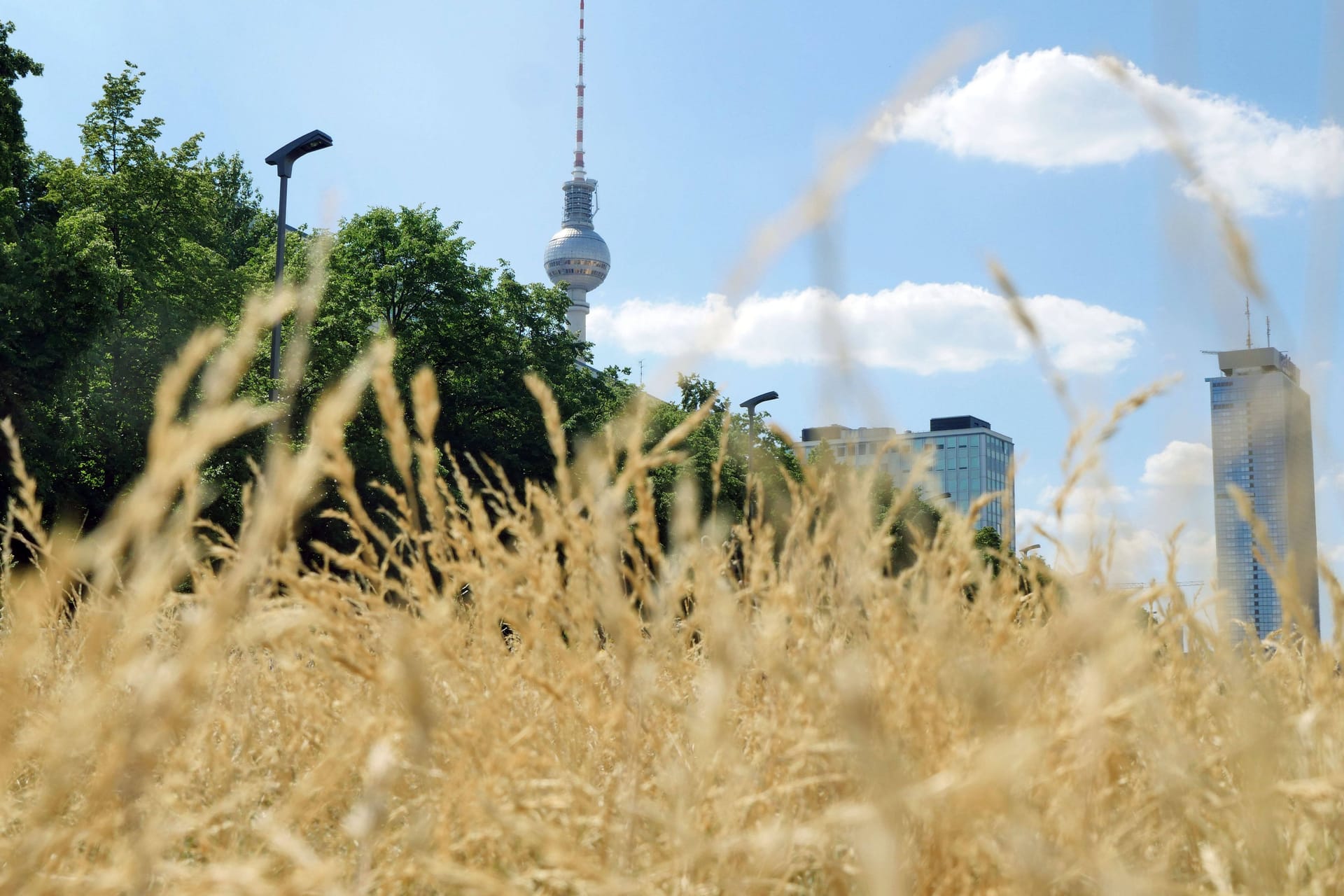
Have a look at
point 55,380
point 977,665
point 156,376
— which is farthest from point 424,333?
point 977,665

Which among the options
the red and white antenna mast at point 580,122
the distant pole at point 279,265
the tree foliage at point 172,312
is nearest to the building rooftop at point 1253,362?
the tree foliage at point 172,312

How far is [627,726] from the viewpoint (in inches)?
66.8

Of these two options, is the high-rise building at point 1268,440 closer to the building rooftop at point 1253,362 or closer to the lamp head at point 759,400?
the building rooftop at point 1253,362

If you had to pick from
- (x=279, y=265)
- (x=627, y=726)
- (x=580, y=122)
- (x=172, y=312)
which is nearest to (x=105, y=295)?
(x=172, y=312)

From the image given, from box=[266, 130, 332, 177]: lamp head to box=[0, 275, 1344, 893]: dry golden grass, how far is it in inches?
602

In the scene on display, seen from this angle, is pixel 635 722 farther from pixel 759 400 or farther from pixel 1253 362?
pixel 759 400

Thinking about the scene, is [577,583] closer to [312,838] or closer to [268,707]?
[312,838]

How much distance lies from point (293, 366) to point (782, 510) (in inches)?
40.4

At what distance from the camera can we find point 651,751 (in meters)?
2.14

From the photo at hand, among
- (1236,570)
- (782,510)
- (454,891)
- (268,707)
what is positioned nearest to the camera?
(1236,570)

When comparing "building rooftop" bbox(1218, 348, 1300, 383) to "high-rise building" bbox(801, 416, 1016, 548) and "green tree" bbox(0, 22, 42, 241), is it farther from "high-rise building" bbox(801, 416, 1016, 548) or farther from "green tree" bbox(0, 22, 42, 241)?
"green tree" bbox(0, 22, 42, 241)

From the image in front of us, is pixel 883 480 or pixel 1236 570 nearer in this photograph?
pixel 1236 570

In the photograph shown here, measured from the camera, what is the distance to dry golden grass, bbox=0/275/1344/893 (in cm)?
106

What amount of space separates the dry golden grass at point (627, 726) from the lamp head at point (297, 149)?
15.3 metres
